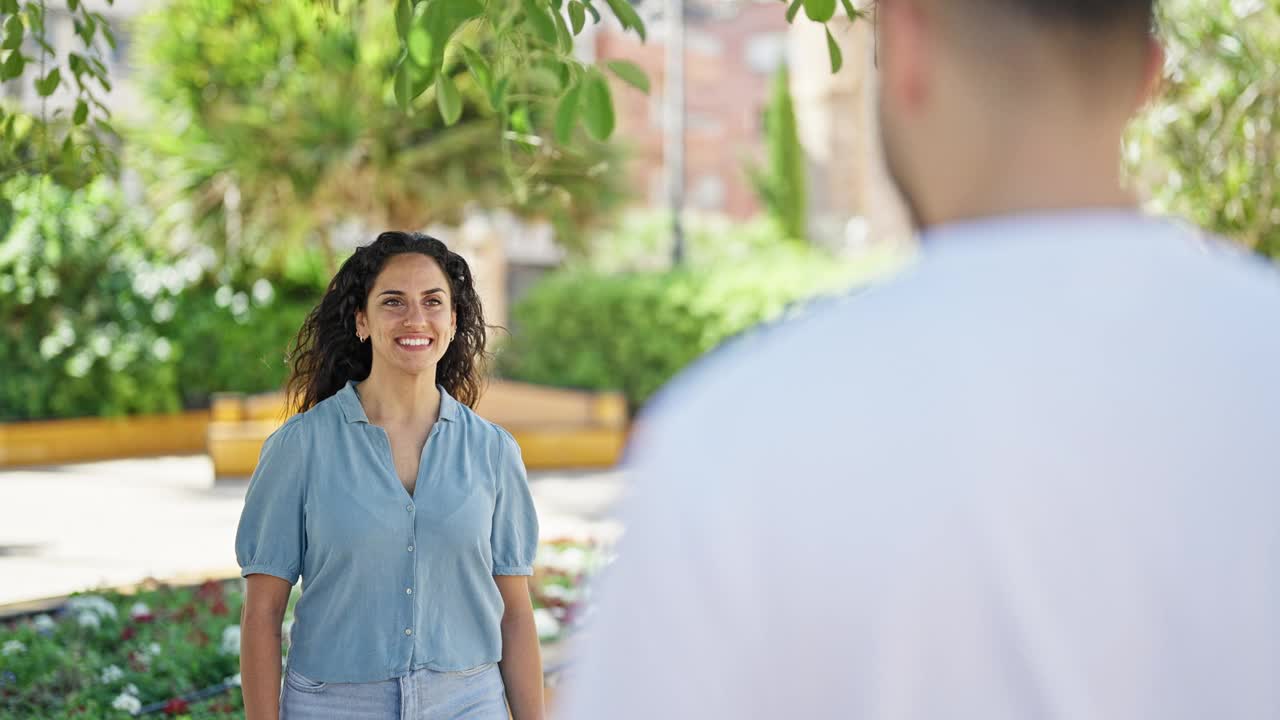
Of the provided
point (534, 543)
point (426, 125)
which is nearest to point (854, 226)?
point (426, 125)

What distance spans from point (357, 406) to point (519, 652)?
562 millimetres

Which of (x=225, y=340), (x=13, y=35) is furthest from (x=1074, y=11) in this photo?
(x=225, y=340)

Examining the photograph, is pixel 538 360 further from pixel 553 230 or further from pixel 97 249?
pixel 97 249

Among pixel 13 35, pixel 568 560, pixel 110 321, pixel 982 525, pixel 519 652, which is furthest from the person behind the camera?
pixel 110 321

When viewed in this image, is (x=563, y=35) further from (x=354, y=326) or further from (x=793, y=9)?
(x=354, y=326)

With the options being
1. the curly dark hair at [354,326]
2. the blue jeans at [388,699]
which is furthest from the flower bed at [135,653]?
the blue jeans at [388,699]

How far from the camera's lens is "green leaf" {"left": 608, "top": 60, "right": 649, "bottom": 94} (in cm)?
321

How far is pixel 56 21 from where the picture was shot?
30.5 m

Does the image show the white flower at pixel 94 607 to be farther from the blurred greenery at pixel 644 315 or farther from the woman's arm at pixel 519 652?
the blurred greenery at pixel 644 315

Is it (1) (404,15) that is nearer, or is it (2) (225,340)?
(1) (404,15)

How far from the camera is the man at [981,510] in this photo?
0.86m

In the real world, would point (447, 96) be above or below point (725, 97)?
below

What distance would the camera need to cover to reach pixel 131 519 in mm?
11125

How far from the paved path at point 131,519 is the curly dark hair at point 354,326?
3.36m
